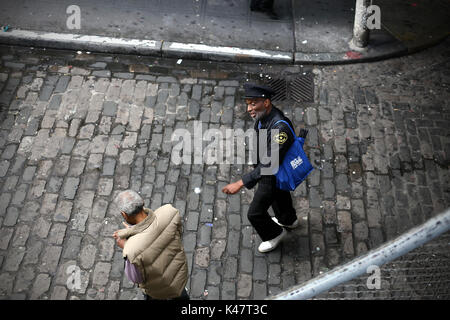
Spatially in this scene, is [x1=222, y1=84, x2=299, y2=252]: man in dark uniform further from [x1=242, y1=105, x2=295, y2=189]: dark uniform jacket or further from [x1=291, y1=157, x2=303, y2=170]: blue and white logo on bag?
[x1=291, y1=157, x2=303, y2=170]: blue and white logo on bag

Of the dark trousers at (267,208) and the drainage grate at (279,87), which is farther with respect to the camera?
the drainage grate at (279,87)

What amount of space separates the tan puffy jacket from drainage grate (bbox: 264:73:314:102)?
379 centimetres

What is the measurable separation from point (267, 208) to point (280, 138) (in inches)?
35.4

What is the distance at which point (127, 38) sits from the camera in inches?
319

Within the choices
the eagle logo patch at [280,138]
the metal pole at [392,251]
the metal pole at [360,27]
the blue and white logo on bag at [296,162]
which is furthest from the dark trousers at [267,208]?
the metal pole at [360,27]

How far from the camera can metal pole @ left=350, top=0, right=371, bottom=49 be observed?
24.6 feet

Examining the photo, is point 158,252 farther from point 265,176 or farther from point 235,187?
point 265,176

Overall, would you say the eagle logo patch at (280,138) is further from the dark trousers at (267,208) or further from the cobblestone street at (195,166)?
the cobblestone street at (195,166)

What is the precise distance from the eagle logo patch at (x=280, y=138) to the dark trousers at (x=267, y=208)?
41 centimetres

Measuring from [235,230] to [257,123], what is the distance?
1.55 meters

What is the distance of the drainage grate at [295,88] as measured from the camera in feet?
24.2

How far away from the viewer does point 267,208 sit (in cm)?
508

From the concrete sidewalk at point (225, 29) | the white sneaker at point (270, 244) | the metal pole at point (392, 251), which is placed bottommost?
the white sneaker at point (270, 244)
